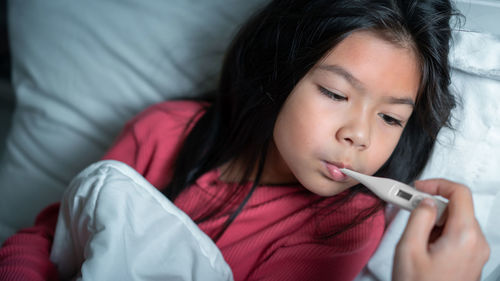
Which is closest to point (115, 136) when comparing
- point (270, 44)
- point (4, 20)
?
point (270, 44)

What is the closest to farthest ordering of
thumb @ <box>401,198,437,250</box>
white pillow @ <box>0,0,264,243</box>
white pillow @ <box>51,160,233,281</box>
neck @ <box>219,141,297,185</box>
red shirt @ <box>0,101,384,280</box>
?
thumb @ <box>401,198,437,250</box>, white pillow @ <box>51,160,233,281</box>, red shirt @ <box>0,101,384,280</box>, neck @ <box>219,141,297,185</box>, white pillow @ <box>0,0,264,243</box>

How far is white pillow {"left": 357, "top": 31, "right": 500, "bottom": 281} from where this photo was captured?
0.65 metres

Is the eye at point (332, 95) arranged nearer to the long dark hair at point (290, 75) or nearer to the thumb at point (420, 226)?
the long dark hair at point (290, 75)

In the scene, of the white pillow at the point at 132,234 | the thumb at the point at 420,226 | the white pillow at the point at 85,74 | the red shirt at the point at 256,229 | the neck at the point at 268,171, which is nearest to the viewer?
the thumb at the point at 420,226

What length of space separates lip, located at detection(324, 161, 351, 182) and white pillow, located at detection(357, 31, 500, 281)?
0.17 meters

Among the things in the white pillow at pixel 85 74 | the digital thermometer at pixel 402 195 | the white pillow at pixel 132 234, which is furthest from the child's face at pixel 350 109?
the white pillow at pixel 85 74

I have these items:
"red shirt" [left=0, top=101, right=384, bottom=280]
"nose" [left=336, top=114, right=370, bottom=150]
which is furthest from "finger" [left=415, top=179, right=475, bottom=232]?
"red shirt" [left=0, top=101, right=384, bottom=280]

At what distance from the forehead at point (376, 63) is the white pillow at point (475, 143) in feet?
0.35

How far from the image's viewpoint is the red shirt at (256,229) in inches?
27.7

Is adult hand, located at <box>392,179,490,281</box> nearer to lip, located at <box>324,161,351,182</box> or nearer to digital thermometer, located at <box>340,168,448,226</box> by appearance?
digital thermometer, located at <box>340,168,448,226</box>

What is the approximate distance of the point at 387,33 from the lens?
61 centimetres

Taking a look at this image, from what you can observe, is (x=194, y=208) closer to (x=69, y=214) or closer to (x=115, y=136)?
(x=69, y=214)

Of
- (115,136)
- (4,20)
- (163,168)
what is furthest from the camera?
(4,20)

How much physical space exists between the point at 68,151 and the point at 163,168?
307mm
